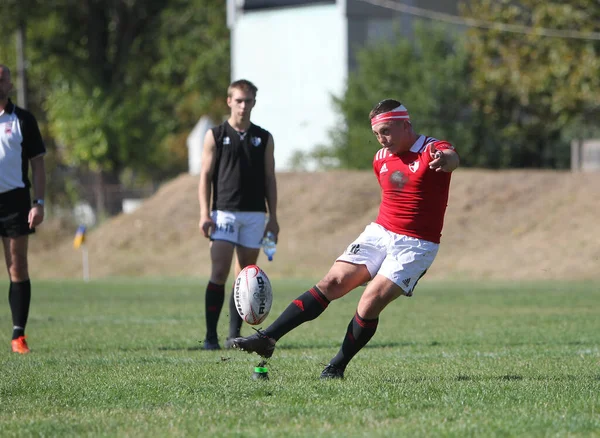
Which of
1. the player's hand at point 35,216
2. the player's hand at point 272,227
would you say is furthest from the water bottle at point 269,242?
the player's hand at point 35,216

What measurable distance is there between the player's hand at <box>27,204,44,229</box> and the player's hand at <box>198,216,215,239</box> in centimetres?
140

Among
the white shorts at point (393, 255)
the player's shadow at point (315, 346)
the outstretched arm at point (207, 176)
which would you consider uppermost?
the outstretched arm at point (207, 176)

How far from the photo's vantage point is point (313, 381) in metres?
7.31

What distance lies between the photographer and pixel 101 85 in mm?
47688

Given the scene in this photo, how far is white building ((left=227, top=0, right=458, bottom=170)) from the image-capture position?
→ 4300 centimetres

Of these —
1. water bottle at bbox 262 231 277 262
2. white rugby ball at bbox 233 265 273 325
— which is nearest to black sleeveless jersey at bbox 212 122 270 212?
water bottle at bbox 262 231 277 262

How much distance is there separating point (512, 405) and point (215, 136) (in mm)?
4655

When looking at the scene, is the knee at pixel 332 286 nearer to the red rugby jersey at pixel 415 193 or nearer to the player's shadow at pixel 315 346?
the red rugby jersey at pixel 415 193

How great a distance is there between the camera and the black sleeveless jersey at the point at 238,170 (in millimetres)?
9977

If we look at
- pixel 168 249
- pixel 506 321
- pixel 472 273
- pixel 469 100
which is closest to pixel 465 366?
pixel 506 321

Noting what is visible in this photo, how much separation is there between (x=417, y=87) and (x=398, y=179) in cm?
3209

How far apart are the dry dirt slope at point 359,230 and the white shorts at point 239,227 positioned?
16967mm

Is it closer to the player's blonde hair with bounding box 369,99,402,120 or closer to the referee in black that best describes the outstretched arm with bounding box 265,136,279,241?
the referee in black

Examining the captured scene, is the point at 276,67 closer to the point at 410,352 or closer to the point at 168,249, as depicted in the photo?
the point at 168,249
